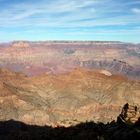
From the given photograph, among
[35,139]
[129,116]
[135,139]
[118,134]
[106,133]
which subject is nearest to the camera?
[135,139]

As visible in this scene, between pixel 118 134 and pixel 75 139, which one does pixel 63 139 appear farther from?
pixel 118 134

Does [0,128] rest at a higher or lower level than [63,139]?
lower

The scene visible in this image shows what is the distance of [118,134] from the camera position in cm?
4734

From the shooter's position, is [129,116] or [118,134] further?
[129,116]

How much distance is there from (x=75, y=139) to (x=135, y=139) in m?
9.93

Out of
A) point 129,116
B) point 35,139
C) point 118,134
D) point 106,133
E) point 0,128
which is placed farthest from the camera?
point 0,128

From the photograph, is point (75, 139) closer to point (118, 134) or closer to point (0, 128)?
point (118, 134)

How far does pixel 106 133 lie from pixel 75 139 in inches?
191

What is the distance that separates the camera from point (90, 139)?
47.5 metres

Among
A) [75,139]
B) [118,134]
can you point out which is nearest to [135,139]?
[118,134]

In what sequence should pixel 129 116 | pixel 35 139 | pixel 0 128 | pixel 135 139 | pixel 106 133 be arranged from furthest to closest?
pixel 0 128, pixel 129 116, pixel 35 139, pixel 106 133, pixel 135 139

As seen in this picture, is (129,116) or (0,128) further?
(0,128)

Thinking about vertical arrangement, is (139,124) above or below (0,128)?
above

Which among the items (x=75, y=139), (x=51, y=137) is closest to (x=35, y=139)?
(x=51, y=137)
